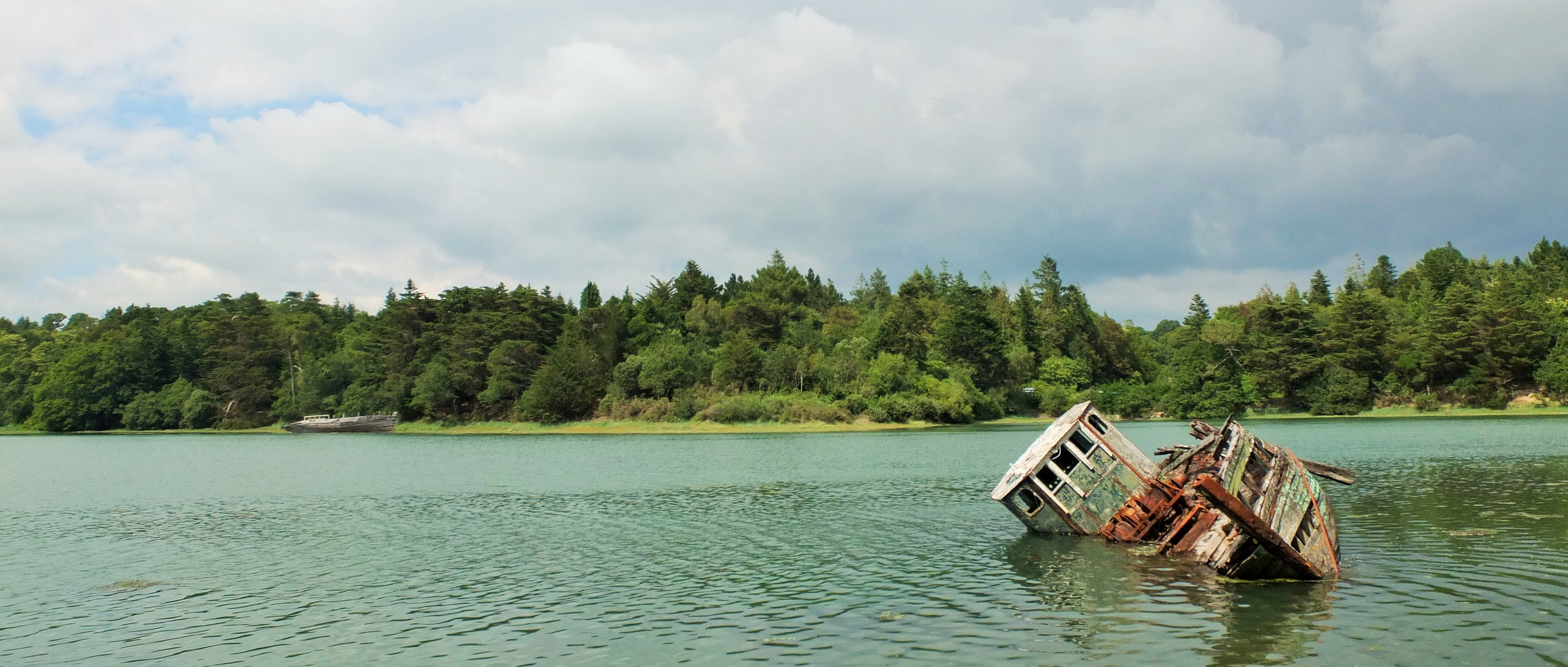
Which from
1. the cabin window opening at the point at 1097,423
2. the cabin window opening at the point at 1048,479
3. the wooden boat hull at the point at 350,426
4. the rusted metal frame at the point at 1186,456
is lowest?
the cabin window opening at the point at 1048,479

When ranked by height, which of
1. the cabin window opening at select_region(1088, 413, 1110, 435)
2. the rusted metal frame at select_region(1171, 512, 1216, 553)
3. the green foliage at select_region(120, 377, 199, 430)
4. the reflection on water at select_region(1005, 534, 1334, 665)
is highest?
the green foliage at select_region(120, 377, 199, 430)

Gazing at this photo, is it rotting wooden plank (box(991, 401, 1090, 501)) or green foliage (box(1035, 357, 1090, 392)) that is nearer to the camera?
rotting wooden plank (box(991, 401, 1090, 501))

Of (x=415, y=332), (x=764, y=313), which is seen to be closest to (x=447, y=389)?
(x=415, y=332)

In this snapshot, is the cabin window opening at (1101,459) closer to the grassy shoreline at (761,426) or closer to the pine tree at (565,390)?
the grassy shoreline at (761,426)

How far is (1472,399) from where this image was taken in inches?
4663

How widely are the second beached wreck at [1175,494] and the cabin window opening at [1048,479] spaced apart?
0.03m

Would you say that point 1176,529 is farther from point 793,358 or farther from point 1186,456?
point 793,358

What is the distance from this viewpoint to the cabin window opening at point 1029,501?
2889 centimetres

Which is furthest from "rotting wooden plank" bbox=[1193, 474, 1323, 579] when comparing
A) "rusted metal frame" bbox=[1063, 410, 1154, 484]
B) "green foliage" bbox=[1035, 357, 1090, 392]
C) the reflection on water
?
"green foliage" bbox=[1035, 357, 1090, 392]

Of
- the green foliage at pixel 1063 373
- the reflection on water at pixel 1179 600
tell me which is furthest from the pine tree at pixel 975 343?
the reflection on water at pixel 1179 600

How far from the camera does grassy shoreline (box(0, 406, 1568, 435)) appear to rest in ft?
363

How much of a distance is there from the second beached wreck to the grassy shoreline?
256 ft

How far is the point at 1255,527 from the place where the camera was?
19.4 m

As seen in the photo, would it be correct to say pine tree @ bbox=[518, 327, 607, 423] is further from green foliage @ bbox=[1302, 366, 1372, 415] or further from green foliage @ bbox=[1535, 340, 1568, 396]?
green foliage @ bbox=[1535, 340, 1568, 396]
